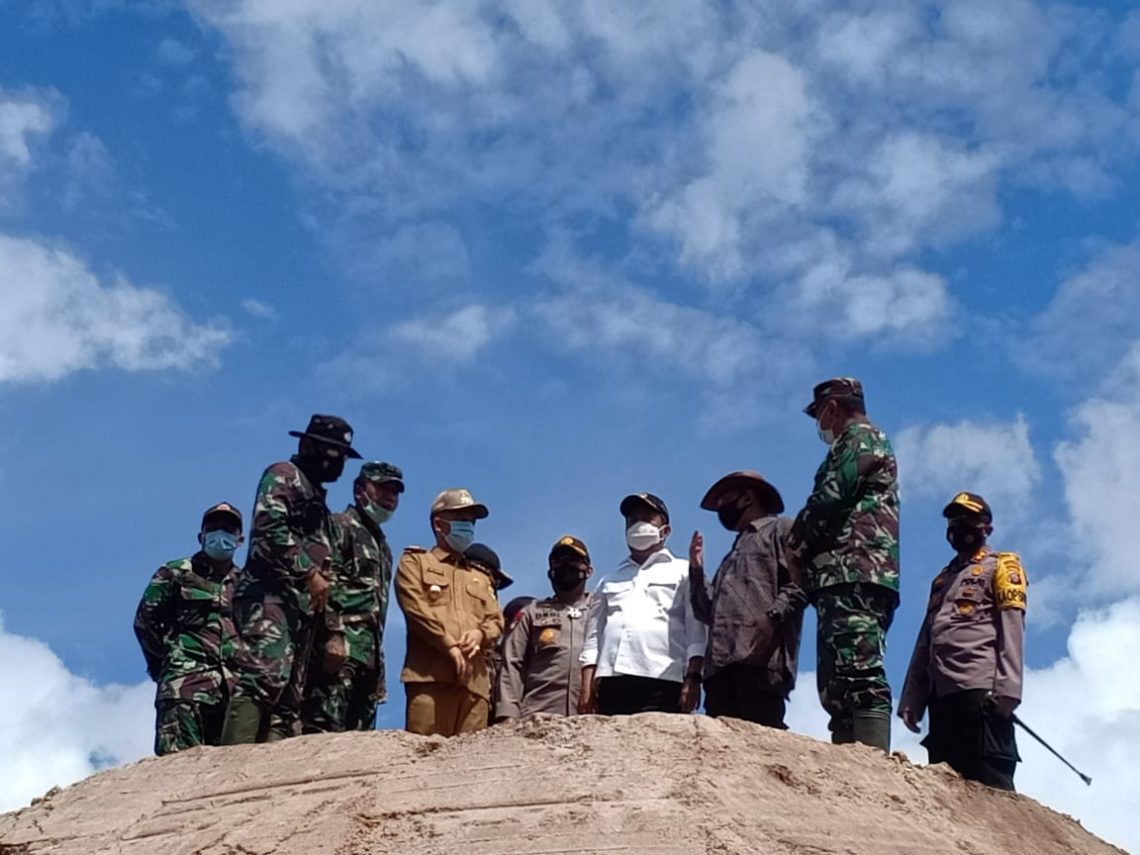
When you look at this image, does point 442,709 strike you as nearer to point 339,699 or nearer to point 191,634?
point 339,699

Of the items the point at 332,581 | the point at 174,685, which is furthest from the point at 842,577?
the point at 174,685

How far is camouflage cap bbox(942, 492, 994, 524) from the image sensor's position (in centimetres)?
732

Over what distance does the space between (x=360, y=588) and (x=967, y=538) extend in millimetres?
3096

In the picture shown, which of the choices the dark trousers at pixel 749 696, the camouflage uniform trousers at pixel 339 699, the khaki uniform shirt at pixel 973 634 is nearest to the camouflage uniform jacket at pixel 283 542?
the camouflage uniform trousers at pixel 339 699

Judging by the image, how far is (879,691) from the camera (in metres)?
6.21

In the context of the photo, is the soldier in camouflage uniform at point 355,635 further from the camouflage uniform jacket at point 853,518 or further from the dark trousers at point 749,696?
the camouflage uniform jacket at point 853,518

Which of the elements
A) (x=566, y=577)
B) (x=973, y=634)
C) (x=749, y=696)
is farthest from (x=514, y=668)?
(x=973, y=634)

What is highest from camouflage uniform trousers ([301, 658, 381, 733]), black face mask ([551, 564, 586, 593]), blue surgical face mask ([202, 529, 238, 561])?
blue surgical face mask ([202, 529, 238, 561])

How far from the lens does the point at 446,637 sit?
748cm

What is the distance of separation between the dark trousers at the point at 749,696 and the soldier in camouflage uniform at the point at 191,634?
309 centimetres

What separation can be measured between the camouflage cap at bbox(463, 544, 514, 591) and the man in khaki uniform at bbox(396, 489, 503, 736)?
0.76 ft

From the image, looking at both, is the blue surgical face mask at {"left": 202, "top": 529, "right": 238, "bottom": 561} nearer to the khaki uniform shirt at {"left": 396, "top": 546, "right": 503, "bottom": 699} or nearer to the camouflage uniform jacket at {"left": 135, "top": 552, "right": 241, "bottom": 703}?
the camouflage uniform jacket at {"left": 135, "top": 552, "right": 241, "bottom": 703}

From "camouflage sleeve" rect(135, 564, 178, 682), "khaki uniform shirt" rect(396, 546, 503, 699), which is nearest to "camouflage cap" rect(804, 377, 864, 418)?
"khaki uniform shirt" rect(396, 546, 503, 699)

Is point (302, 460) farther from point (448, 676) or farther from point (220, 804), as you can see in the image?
point (220, 804)
